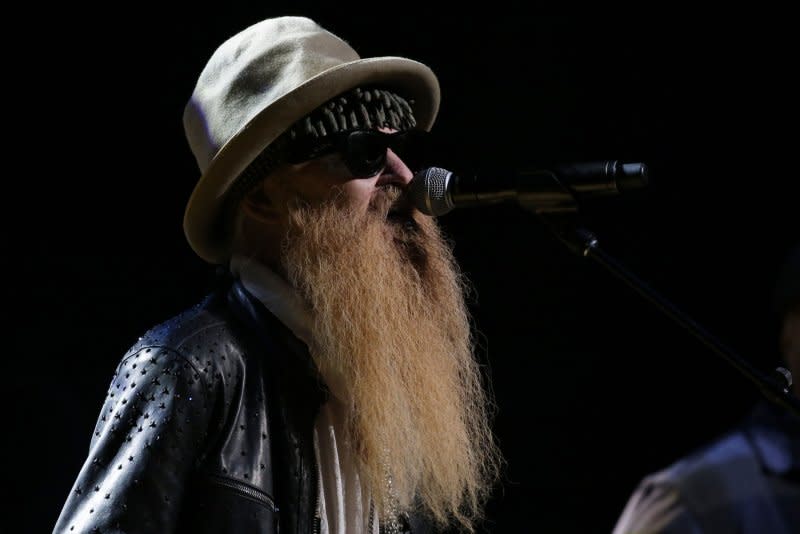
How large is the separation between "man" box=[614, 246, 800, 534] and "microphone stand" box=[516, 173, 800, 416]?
0.34 metres

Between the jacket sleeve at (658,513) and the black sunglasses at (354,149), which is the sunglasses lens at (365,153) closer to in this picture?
the black sunglasses at (354,149)

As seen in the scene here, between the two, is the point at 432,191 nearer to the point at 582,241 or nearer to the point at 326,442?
the point at 582,241

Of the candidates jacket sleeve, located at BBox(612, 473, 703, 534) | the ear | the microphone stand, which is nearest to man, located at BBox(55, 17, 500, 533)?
the ear

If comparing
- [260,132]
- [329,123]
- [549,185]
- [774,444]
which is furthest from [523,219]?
[774,444]

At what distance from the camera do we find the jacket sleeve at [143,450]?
1.87m

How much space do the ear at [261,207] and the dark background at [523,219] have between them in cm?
101

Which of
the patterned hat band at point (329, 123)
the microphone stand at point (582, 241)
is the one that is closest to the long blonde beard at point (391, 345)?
the patterned hat band at point (329, 123)

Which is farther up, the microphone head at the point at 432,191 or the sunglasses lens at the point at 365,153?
the sunglasses lens at the point at 365,153

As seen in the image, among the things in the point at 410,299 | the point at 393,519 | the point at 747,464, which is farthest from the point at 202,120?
the point at 747,464

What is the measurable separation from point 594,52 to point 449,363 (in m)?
1.37

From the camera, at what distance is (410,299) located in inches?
91.5

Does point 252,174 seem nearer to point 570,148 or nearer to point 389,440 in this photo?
point 389,440

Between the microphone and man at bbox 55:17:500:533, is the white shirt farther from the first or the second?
the microphone

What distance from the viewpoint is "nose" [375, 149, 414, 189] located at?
2.28m
